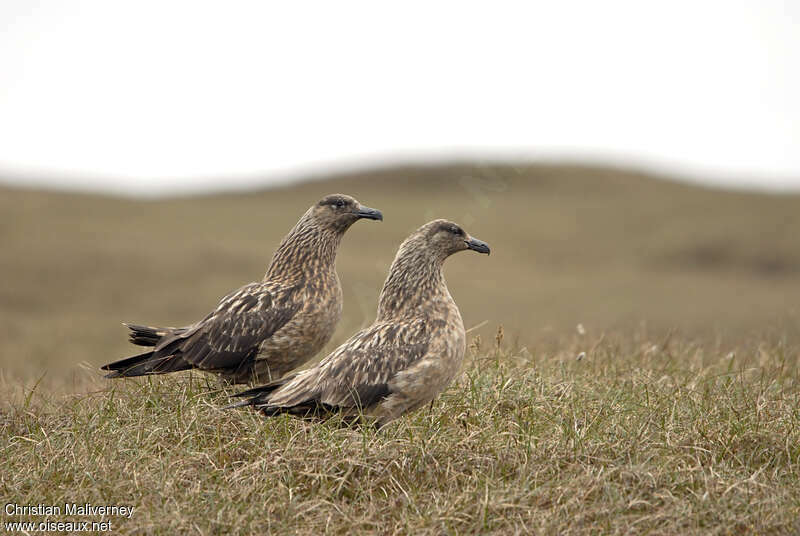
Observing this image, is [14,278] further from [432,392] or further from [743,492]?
[743,492]

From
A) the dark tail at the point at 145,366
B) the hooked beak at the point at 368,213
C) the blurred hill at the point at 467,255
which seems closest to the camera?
the dark tail at the point at 145,366

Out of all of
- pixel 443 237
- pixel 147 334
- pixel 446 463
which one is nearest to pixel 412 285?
pixel 443 237

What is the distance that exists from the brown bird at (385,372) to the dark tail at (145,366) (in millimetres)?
776

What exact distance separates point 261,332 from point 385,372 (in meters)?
1.17

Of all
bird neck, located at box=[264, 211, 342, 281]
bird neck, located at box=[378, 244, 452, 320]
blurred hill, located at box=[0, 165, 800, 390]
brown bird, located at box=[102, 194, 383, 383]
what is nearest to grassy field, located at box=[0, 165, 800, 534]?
brown bird, located at box=[102, 194, 383, 383]

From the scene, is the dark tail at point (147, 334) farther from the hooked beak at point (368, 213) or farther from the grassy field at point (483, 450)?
the hooked beak at point (368, 213)

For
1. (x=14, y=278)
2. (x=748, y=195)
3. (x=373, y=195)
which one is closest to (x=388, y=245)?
(x=373, y=195)

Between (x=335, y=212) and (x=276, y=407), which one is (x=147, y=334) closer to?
(x=276, y=407)

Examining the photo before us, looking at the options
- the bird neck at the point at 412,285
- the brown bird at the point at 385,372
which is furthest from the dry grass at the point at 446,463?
the bird neck at the point at 412,285

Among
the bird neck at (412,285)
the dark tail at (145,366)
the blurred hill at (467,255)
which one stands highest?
the bird neck at (412,285)

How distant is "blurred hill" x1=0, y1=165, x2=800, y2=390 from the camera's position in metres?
20.3

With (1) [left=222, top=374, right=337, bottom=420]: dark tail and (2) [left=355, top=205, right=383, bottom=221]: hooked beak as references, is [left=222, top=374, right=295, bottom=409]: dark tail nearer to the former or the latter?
(1) [left=222, top=374, right=337, bottom=420]: dark tail

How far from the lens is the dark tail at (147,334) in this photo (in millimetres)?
6562

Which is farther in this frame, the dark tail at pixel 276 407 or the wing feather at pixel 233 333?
the wing feather at pixel 233 333
